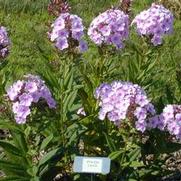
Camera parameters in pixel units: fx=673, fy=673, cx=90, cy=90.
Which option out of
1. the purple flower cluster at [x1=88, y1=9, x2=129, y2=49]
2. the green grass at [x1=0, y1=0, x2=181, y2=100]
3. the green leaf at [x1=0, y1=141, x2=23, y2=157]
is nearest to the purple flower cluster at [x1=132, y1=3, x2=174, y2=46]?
the purple flower cluster at [x1=88, y1=9, x2=129, y2=49]

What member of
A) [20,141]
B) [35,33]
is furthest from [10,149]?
[35,33]

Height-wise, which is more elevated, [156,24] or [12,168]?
Result: [156,24]

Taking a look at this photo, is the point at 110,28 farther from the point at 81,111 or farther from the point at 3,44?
the point at 3,44

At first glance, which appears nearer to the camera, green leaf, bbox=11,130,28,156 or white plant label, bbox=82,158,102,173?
white plant label, bbox=82,158,102,173

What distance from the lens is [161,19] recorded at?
478 centimetres

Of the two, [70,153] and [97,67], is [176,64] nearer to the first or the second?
[97,67]

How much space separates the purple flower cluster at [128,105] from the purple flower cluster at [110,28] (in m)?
0.55

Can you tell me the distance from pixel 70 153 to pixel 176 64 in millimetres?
3432

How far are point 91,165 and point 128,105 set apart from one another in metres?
0.43

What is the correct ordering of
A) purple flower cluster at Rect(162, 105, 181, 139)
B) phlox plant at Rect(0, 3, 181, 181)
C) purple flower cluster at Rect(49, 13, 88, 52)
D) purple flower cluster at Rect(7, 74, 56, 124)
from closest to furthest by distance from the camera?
1. purple flower cluster at Rect(7, 74, 56, 124)
2. phlox plant at Rect(0, 3, 181, 181)
3. purple flower cluster at Rect(162, 105, 181, 139)
4. purple flower cluster at Rect(49, 13, 88, 52)

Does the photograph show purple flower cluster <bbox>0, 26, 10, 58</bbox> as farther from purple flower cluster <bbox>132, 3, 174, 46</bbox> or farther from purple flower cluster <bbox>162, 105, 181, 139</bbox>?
purple flower cluster <bbox>162, 105, 181, 139</bbox>

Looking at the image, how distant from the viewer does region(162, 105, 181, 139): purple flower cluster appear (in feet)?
14.1

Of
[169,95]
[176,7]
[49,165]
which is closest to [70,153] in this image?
[49,165]

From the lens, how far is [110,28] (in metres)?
4.71
